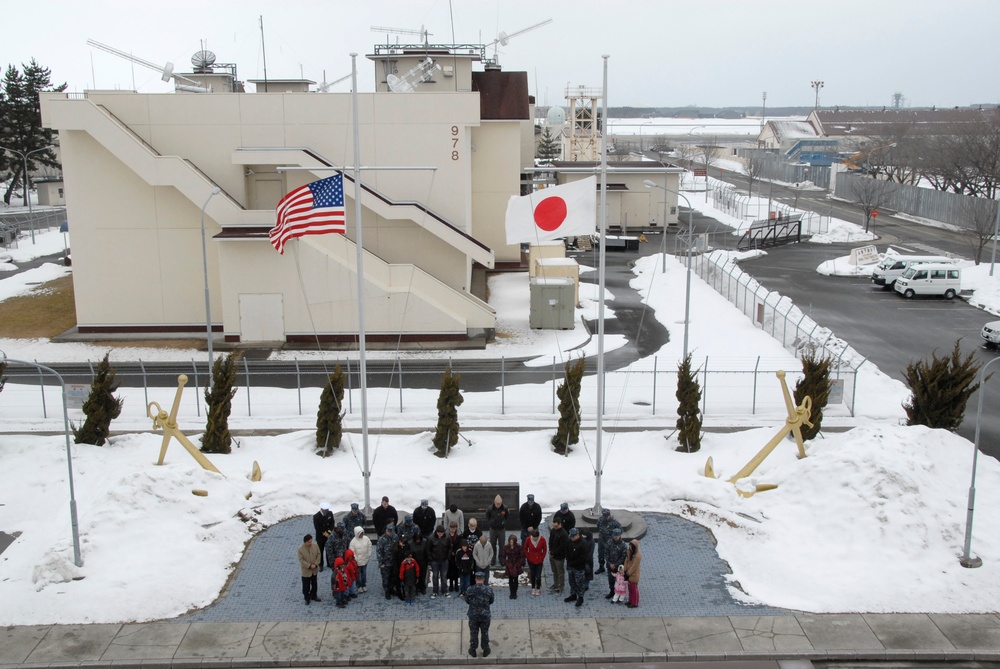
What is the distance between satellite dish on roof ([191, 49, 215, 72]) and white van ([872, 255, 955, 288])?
36677 mm

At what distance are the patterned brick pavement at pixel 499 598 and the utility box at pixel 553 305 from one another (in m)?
18.7

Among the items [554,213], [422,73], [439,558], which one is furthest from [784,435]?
[422,73]

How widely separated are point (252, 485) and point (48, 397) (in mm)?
11584

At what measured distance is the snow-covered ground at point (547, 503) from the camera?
52.5ft

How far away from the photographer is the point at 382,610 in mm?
15648

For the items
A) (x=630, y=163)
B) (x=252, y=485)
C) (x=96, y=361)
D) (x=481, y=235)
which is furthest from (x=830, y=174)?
(x=252, y=485)

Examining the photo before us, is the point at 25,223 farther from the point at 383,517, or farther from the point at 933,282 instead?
the point at 383,517

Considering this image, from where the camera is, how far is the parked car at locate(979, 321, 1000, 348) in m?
33.2

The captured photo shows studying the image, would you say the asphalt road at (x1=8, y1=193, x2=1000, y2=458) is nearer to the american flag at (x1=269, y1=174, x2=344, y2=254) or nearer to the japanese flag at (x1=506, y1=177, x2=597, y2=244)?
the american flag at (x1=269, y1=174, x2=344, y2=254)

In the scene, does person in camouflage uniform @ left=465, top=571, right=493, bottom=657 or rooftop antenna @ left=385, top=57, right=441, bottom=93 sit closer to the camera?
person in camouflage uniform @ left=465, top=571, right=493, bottom=657

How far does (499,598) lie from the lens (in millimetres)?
16125

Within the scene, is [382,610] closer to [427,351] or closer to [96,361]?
[427,351]

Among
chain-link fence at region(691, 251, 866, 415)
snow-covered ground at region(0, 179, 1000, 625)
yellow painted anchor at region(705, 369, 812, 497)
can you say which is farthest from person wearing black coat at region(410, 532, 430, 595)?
chain-link fence at region(691, 251, 866, 415)

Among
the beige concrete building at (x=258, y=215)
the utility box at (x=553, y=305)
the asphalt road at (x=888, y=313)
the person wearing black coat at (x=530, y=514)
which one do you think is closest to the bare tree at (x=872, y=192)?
the asphalt road at (x=888, y=313)
